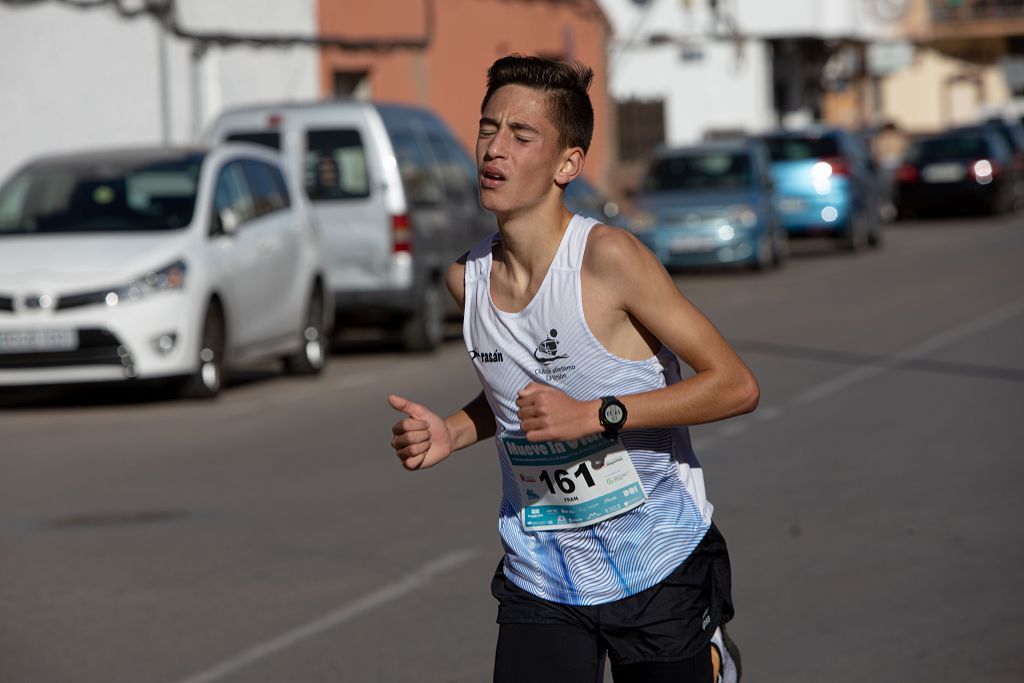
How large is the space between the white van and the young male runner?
40.7 ft

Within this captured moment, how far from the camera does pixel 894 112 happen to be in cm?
6956

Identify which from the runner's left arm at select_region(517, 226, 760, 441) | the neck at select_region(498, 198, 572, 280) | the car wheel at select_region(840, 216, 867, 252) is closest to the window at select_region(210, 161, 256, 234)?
the neck at select_region(498, 198, 572, 280)

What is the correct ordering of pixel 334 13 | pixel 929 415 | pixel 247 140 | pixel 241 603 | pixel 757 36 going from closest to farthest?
1. pixel 241 603
2. pixel 929 415
3. pixel 247 140
4. pixel 334 13
5. pixel 757 36

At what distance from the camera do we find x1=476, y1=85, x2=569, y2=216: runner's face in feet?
12.4

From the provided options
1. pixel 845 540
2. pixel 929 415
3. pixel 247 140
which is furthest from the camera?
pixel 247 140

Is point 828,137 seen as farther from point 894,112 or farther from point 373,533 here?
point 894,112

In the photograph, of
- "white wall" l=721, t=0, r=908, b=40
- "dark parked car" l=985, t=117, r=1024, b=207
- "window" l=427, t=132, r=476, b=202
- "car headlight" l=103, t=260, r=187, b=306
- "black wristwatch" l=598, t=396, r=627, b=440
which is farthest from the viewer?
"white wall" l=721, t=0, r=908, b=40

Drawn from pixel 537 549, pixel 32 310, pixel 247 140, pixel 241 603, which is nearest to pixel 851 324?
pixel 247 140

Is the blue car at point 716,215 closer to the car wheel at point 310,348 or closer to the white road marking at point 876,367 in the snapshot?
the white road marking at point 876,367

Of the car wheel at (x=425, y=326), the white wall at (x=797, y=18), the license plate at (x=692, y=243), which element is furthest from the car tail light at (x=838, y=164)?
the white wall at (x=797, y=18)

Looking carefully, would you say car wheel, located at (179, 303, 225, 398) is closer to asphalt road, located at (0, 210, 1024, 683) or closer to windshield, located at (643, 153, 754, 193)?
asphalt road, located at (0, 210, 1024, 683)

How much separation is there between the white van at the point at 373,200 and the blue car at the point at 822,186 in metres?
12.3

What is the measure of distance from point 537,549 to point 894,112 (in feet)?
222

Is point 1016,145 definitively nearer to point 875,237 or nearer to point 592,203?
point 875,237
